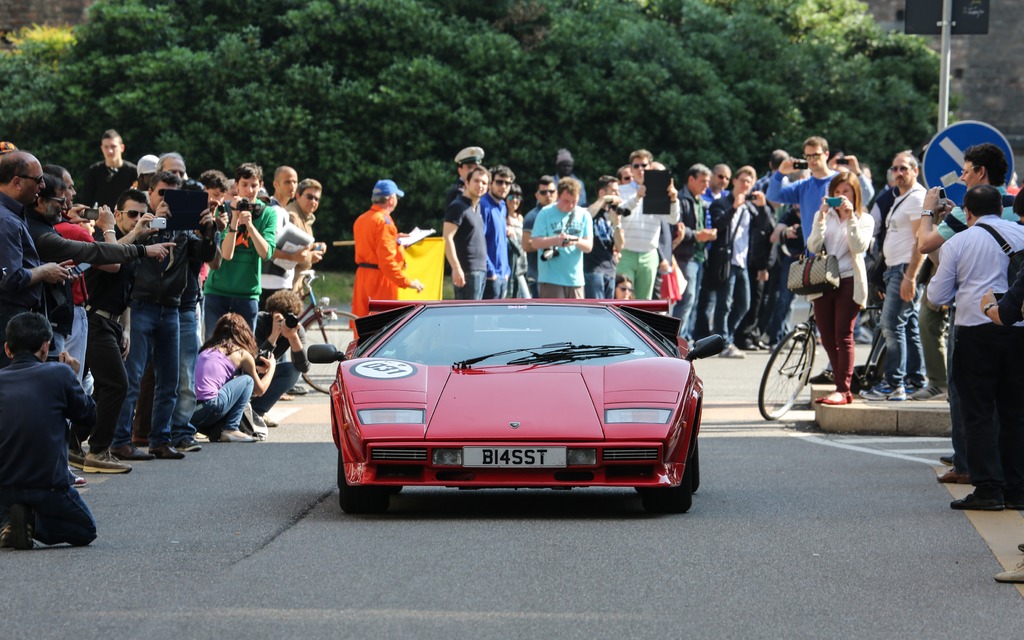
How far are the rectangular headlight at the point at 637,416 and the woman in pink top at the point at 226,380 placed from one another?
4661mm

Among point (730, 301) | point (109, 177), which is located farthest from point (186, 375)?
point (730, 301)

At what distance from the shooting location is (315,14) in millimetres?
33625

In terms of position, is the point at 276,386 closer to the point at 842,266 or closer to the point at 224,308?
the point at 224,308

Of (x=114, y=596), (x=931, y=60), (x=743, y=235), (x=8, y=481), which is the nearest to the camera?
(x=114, y=596)

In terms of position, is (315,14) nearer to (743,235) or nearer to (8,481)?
(743,235)

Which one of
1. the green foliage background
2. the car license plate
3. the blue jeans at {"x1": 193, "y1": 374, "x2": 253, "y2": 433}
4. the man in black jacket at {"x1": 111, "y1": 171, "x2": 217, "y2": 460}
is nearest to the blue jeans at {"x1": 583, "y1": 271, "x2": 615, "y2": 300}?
the blue jeans at {"x1": 193, "y1": 374, "x2": 253, "y2": 433}

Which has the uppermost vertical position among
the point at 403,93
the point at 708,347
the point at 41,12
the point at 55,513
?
the point at 41,12

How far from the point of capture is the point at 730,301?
21812 millimetres

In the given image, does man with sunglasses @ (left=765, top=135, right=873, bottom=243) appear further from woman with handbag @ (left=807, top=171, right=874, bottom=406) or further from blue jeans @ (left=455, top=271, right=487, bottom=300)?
blue jeans @ (left=455, top=271, right=487, bottom=300)

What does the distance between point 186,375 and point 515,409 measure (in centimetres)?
405

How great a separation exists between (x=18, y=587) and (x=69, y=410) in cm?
132

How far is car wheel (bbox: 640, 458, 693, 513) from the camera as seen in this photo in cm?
947

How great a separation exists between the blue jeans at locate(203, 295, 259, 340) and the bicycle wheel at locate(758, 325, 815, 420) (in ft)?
14.0

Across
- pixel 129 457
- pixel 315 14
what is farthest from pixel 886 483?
pixel 315 14
